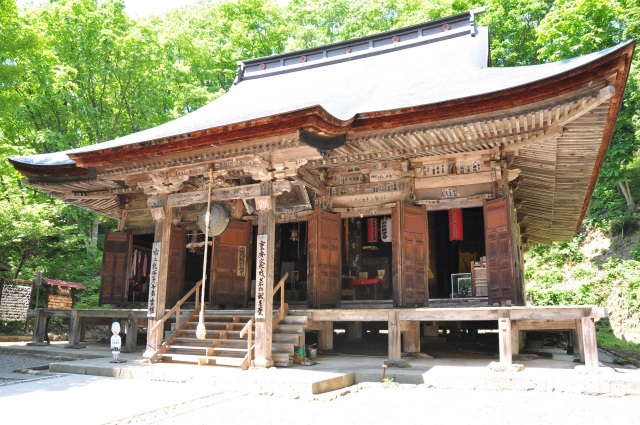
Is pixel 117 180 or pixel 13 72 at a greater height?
pixel 13 72

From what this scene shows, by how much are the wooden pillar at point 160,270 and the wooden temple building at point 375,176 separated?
0.11 feet

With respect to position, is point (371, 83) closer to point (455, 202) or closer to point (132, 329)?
point (455, 202)

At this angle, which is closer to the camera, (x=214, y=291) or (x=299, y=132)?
(x=299, y=132)

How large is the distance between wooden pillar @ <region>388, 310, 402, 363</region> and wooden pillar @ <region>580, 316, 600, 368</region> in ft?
10.7

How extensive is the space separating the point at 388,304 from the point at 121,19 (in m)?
20.8

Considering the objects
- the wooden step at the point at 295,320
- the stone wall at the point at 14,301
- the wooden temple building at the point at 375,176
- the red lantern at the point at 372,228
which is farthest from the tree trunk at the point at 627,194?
the stone wall at the point at 14,301

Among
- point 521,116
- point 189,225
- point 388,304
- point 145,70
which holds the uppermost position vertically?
point 145,70

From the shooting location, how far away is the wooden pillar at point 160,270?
1026 cm

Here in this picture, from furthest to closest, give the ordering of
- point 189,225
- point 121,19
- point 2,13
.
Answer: point 121,19 < point 189,225 < point 2,13

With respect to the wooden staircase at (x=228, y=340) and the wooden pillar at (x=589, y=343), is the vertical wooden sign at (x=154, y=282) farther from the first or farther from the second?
the wooden pillar at (x=589, y=343)

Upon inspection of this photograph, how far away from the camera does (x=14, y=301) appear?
54.7ft

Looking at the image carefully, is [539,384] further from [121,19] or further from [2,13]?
[121,19]

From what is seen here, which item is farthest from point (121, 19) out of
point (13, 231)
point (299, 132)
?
point (299, 132)

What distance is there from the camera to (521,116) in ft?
27.1
